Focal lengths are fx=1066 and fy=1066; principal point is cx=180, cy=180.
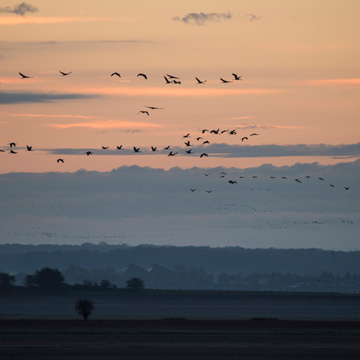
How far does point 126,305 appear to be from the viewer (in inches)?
7869

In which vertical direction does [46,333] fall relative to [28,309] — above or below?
below

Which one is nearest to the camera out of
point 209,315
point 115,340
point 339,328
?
point 115,340

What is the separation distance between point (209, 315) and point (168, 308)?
21805mm

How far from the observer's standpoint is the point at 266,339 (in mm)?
113688

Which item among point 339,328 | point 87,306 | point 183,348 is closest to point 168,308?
point 87,306

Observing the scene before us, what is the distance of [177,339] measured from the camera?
113 meters

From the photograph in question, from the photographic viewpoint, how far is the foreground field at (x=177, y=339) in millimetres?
97625

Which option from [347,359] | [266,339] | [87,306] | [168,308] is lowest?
[347,359]

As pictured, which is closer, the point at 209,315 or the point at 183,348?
the point at 183,348

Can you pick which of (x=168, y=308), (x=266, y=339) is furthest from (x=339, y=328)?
(x=168, y=308)

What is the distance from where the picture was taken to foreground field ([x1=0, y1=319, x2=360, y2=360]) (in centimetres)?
9762

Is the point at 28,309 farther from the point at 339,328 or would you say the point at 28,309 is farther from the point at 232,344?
the point at 232,344

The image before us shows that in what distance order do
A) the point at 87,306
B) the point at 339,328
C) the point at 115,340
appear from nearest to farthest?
the point at 115,340
the point at 339,328
the point at 87,306

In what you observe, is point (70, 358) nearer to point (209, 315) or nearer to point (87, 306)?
point (87, 306)
